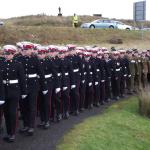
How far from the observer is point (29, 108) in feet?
42.1

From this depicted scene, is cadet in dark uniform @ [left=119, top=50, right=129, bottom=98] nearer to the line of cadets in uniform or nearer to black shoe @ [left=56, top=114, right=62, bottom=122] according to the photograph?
the line of cadets in uniform

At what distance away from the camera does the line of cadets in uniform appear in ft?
39.3

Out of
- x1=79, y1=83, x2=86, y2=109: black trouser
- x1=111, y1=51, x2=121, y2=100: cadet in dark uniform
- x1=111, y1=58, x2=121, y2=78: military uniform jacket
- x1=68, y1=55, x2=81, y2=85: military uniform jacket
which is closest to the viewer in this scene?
x1=68, y1=55, x2=81, y2=85: military uniform jacket

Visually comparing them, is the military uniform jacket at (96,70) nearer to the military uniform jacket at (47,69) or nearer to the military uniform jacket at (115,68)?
the military uniform jacket at (115,68)

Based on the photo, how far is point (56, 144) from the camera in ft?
39.5

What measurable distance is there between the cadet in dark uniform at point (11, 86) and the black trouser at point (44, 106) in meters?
1.55

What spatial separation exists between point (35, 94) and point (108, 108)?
571cm

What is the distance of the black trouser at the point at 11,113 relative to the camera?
12.0m

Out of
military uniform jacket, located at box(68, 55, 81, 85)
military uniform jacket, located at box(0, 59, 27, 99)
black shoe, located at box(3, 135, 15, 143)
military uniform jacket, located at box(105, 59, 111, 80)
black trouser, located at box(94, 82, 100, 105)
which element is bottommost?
black trouser, located at box(94, 82, 100, 105)

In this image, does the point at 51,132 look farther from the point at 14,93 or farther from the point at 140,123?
the point at 140,123

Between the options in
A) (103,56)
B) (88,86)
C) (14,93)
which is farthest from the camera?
(103,56)

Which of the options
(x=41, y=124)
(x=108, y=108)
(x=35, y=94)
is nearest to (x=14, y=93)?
(x=35, y=94)

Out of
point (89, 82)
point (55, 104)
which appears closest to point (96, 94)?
point (89, 82)

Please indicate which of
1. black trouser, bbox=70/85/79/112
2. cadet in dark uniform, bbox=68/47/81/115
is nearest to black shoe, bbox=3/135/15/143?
cadet in dark uniform, bbox=68/47/81/115
